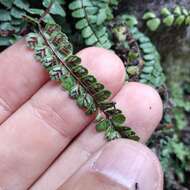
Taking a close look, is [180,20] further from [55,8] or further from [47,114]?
[47,114]

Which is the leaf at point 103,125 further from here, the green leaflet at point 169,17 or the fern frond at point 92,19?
the green leaflet at point 169,17

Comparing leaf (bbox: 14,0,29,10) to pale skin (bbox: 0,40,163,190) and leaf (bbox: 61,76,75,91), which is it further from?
leaf (bbox: 61,76,75,91)

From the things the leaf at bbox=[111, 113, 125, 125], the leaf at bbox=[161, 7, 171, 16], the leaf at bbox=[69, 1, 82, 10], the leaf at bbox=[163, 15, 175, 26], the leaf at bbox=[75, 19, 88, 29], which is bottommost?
the leaf at bbox=[111, 113, 125, 125]

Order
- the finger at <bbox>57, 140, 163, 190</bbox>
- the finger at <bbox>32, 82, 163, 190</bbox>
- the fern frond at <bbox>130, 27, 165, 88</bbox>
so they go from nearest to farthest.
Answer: the finger at <bbox>57, 140, 163, 190</bbox>
the finger at <bbox>32, 82, 163, 190</bbox>
the fern frond at <bbox>130, 27, 165, 88</bbox>

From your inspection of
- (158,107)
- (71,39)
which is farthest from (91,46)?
(158,107)

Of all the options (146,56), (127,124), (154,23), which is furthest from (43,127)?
(154,23)

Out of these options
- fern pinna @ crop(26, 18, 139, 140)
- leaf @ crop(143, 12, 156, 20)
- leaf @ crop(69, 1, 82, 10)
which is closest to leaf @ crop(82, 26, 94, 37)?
leaf @ crop(69, 1, 82, 10)

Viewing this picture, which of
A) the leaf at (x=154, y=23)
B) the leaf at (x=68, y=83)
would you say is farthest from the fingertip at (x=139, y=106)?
the leaf at (x=154, y=23)
